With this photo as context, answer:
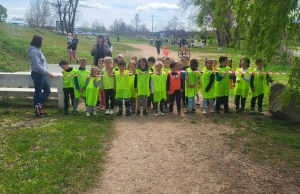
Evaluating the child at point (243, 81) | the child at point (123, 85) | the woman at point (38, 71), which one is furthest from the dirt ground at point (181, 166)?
the woman at point (38, 71)

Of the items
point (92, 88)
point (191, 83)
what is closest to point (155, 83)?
point (191, 83)

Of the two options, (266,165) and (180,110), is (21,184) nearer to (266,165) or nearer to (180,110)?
(266,165)

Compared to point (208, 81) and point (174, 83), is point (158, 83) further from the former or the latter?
point (208, 81)

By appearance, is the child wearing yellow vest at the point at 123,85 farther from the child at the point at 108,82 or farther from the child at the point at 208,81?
the child at the point at 208,81

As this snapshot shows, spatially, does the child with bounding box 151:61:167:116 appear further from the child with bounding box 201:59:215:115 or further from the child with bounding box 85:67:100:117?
the child with bounding box 85:67:100:117

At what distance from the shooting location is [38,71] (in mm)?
7664

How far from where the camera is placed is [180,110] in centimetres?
846

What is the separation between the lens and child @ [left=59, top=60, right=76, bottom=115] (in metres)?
8.05

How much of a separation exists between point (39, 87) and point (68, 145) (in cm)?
256

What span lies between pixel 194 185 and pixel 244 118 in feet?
12.9

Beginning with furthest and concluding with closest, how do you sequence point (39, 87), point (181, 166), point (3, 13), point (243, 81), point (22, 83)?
point (3, 13) → point (22, 83) → point (243, 81) → point (39, 87) → point (181, 166)

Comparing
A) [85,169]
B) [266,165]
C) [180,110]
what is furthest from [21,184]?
[180,110]

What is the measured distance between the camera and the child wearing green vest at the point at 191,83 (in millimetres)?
8273

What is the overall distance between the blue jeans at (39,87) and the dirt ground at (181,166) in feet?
7.20
